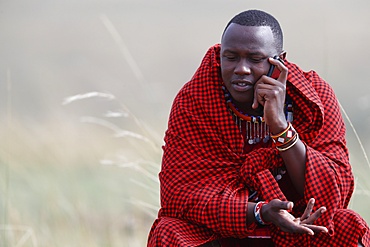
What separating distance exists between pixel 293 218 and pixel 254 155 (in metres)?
0.36

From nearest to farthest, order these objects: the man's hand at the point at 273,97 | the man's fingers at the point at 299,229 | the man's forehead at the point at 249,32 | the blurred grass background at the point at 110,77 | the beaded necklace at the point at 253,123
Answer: the man's fingers at the point at 299,229 < the man's hand at the point at 273,97 < the man's forehead at the point at 249,32 < the beaded necklace at the point at 253,123 < the blurred grass background at the point at 110,77

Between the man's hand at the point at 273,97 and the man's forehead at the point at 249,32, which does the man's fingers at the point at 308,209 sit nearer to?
the man's hand at the point at 273,97

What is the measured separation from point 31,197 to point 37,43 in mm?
5554

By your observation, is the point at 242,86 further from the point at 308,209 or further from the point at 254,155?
the point at 308,209

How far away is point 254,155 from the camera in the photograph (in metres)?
4.30

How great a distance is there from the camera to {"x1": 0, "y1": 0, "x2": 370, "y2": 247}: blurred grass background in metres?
6.71

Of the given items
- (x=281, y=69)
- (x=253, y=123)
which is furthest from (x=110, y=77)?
(x=281, y=69)

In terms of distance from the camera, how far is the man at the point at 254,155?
13.7ft

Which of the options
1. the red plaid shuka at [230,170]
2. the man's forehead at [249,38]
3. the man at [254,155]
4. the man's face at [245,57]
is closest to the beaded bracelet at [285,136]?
the man at [254,155]

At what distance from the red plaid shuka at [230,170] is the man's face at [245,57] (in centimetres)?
13

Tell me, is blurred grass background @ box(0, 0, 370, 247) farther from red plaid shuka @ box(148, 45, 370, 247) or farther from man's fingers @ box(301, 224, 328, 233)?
man's fingers @ box(301, 224, 328, 233)

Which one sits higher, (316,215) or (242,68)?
(242,68)

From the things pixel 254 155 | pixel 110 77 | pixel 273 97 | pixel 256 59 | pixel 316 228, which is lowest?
pixel 110 77

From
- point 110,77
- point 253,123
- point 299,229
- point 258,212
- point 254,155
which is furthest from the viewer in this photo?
point 110,77
